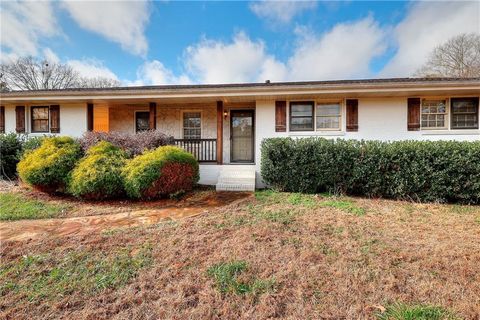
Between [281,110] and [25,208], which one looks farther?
[281,110]

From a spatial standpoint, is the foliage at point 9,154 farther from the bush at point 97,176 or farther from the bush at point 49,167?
the bush at point 97,176

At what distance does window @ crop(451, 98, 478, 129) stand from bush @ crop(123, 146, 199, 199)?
9123 mm

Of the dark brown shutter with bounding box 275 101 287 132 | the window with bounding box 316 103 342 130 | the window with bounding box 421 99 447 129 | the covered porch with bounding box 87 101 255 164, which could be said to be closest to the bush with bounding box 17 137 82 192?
the covered porch with bounding box 87 101 255 164

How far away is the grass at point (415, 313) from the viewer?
6.10 feet

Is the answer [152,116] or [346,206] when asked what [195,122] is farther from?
[346,206]

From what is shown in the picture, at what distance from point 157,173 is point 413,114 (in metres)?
8.55

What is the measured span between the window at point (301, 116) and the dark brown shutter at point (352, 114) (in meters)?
1.25

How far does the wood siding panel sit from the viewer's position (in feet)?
31.7

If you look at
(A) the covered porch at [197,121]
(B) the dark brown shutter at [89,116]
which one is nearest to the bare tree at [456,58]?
(A) the covered porch at [197,121]

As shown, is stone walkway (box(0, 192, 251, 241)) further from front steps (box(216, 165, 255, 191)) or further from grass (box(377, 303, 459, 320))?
grass (box(377, 303, 459, 320))

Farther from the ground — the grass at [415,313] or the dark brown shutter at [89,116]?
the dark brown shutter at [89,116]

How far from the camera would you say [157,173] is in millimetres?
5566

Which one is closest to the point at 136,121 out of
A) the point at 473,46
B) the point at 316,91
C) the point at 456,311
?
the point at 316,91

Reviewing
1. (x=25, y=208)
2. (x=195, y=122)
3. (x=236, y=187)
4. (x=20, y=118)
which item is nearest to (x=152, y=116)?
(x=195, y=122)
